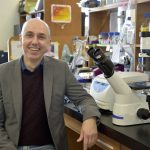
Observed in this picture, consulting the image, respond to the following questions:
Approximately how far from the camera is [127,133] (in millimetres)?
1245

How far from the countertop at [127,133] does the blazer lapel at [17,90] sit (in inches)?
13.3

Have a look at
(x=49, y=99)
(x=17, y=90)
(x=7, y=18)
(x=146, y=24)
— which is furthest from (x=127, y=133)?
(x=7, y=18)

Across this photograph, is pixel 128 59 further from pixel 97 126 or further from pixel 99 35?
pixel 97 126

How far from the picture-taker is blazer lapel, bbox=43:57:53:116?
1.52 m

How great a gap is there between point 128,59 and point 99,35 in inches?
21.6

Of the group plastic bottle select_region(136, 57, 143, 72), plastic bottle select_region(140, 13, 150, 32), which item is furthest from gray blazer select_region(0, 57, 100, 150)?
plastic bottle select_region(140, 13, 150, 32)

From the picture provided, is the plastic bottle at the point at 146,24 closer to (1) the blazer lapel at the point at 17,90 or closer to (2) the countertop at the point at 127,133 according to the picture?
(2) the countertop at the point at 127,133

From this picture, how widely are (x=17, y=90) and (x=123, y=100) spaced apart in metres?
0.58

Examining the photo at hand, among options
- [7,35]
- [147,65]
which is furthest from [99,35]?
[7,35]

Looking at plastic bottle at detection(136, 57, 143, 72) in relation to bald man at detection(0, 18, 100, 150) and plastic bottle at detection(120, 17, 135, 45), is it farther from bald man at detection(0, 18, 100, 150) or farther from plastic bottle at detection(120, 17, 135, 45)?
bald man at detection(0, 18, 100, 150)

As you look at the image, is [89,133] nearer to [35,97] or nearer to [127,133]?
[127,133]

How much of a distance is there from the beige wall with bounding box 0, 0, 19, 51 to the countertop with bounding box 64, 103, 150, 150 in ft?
12.3

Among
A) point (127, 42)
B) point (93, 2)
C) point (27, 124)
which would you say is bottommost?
point (27, 124)

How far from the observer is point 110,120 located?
1.44 m
